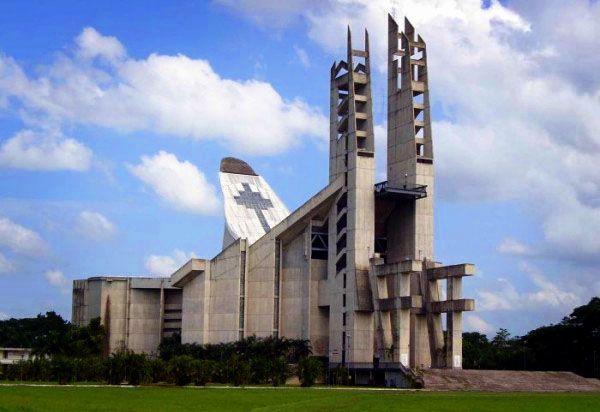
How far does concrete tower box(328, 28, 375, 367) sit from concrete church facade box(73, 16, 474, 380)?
0.08m

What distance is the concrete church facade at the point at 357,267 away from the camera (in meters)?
72.2

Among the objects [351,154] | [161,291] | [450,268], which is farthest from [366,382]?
[161,291]

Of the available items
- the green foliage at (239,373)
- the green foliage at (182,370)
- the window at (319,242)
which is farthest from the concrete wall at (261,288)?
the green foliage at (182,370)

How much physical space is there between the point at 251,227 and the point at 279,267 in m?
13.5

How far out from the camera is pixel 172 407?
37062 millimetres

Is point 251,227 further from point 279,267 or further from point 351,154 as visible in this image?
point 351,154

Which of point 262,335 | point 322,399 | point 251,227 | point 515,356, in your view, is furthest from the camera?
point 251,227

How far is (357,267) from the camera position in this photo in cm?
7425

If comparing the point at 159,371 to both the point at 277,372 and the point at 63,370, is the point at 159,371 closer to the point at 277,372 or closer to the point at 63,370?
the point at 63,370

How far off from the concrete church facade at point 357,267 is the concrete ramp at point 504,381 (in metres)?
3.57

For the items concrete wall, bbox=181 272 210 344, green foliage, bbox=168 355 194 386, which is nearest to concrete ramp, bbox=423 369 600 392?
green foliage, bbox=168 355 194 386

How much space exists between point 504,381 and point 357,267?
14.6m

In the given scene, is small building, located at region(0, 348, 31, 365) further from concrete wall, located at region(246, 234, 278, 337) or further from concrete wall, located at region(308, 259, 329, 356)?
concrete wall, located at region(308, 259, 329, 356)

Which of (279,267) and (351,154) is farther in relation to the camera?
(279,267)
